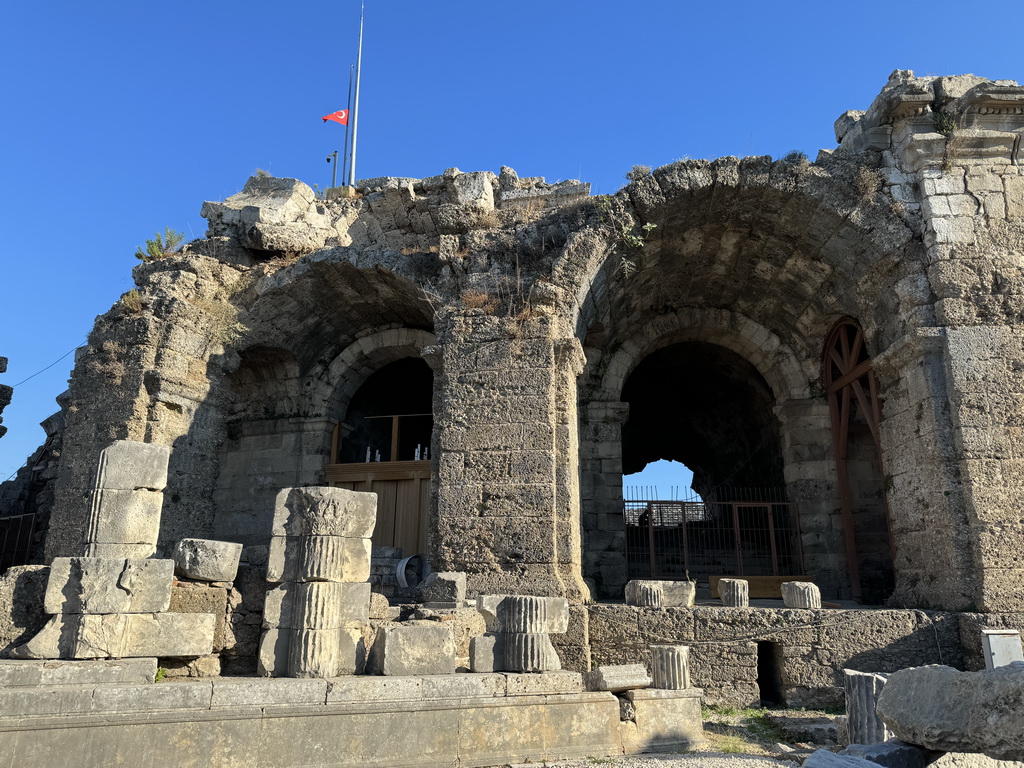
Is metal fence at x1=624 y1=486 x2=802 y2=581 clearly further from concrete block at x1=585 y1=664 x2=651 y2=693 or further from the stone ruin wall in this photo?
concrete block at x1=585 y1=664 x2=651 y2=693

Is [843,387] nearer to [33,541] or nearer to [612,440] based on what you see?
[612,440]

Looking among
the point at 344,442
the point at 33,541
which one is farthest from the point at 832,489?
the point at 33,541

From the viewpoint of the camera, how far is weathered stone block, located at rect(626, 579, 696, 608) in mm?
7277

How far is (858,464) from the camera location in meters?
10.3

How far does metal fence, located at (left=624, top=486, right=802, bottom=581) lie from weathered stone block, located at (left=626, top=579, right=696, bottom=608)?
2.27 m

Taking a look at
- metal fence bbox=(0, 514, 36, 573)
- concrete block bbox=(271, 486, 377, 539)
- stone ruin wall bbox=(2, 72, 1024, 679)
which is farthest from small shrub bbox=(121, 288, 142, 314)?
concrete block bbox=(271, 486, 377, 539)

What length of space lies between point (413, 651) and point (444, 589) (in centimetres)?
147

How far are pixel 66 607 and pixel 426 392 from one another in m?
8.59

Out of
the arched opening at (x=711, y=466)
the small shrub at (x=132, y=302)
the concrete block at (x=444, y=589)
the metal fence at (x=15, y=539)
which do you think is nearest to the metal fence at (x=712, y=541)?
the arched opening at (x=711, y=466)

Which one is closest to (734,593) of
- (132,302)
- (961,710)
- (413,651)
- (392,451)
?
(413,651)

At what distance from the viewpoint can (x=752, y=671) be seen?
23.0ft

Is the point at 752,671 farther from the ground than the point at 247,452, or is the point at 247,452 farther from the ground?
the point at 247,452

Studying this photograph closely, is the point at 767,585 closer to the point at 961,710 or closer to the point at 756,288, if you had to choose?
the point at 756,288

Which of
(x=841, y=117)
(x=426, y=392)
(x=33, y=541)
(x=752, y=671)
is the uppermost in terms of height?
(x=841, y=117)
